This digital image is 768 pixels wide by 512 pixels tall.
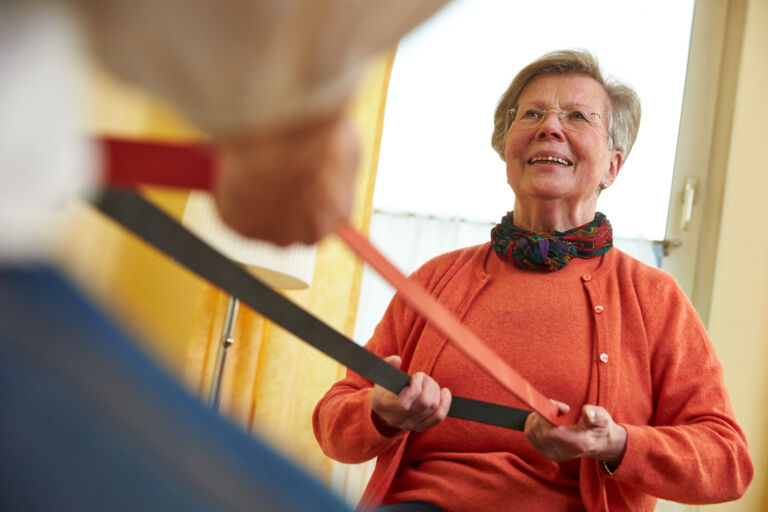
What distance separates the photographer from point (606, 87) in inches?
58.2

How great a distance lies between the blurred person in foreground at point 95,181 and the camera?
0.30 m

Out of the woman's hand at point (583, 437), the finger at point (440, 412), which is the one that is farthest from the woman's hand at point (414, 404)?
the woman's hand at point (583, 437)

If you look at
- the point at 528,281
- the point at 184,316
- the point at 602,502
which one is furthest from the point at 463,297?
the point at 184,316

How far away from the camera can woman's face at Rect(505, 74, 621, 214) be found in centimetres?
140

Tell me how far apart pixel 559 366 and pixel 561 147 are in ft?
1.52

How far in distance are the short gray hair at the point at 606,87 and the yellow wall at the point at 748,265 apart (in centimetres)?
96

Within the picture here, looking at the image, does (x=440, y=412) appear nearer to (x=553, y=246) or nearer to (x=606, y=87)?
(x=553, y=246)

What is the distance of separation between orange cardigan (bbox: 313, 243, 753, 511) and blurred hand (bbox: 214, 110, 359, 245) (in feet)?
2.46

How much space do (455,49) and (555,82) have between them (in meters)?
1.12

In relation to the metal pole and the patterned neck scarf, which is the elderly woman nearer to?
the patterned neck scarf

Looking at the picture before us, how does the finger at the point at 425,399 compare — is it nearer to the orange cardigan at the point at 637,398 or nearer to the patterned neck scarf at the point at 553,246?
the orange cardigan at the point at 637,398

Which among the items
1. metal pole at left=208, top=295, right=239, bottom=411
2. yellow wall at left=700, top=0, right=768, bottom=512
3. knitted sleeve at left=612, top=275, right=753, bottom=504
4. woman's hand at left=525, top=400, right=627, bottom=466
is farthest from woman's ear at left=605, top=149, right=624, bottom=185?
metal pole at left=208, top=295, right=239, bottom=411

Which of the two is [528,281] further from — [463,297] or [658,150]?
[658,150]

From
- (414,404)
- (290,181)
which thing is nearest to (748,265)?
(414,404)
